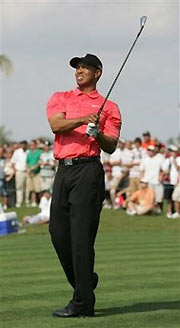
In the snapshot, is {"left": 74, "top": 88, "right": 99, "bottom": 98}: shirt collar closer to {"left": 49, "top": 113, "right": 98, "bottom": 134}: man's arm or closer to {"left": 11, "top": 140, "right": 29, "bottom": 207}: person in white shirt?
{"left": 49, "top": 113, "right": 98, "bottom": 134}: man's arm

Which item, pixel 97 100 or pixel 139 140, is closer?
pixel 97 100

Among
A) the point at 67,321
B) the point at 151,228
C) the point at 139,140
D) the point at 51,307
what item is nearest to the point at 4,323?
the point at 67,321

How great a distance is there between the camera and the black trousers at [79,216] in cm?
923

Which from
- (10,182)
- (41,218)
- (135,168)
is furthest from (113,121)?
(10,182)

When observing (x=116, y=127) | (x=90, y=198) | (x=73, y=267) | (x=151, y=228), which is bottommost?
(x=151, y=228)

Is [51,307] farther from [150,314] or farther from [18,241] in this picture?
[18,241]

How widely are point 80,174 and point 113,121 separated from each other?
598 millimetres

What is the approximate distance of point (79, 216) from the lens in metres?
9.23

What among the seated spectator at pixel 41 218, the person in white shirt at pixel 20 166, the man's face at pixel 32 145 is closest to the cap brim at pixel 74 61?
the seated spectator at pixel 41 218

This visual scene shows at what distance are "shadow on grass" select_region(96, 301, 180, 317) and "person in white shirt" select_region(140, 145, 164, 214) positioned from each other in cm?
1816

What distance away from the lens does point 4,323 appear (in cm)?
879

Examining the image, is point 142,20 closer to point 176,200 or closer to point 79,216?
point 79,216

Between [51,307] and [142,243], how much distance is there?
37.3 ft

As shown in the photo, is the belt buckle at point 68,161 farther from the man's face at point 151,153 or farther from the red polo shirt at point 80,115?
the man's face at point 151,153
